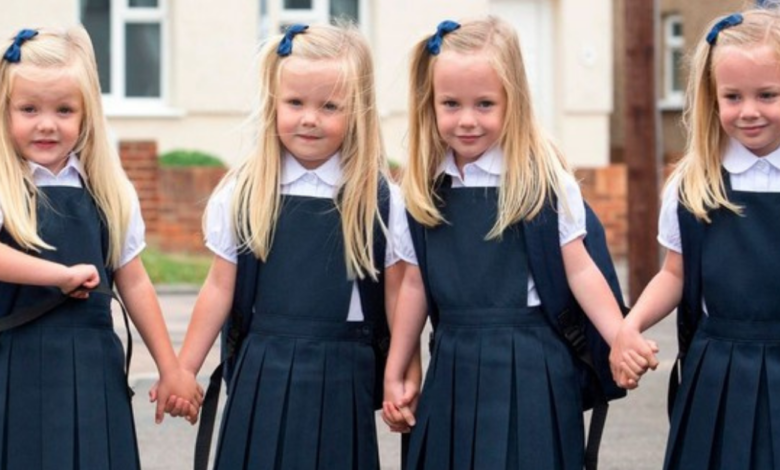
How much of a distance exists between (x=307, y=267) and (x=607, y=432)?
3655mm

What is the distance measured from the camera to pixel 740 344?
16.9 ft

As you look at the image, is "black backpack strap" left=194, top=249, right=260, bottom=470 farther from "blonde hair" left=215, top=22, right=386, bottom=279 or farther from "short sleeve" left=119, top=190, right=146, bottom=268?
"short sleeve" left=119, top=190, right=146, bottom=268


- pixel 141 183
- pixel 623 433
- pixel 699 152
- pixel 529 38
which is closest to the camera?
pixel 699 152

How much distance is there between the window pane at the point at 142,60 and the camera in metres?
19.2

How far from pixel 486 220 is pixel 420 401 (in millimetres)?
558

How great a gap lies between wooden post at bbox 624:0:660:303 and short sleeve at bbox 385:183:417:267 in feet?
Result: 26.3

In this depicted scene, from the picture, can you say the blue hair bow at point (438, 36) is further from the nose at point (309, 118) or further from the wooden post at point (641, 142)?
the wooden post at point (641, 142)

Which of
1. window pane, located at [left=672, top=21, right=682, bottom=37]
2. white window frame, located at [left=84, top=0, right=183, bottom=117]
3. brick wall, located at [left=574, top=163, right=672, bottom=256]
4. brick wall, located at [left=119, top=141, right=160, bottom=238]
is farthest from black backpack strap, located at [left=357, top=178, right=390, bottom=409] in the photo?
window pane, located at [left=672, top=21, right=682, bottom=37]

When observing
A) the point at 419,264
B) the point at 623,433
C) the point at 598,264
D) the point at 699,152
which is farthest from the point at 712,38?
the point at 623,433

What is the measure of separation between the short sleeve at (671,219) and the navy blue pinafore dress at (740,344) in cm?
11

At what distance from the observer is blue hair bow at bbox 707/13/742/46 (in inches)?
207

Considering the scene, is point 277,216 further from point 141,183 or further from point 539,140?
point 141,183

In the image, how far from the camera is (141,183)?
1795 centimetres

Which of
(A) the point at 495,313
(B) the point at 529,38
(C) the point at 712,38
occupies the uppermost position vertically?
(B) the point at 529,38
